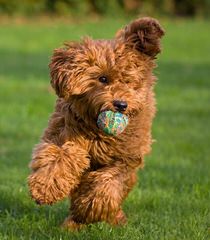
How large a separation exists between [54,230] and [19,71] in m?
14.9

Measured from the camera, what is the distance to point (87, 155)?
Result: 586cm

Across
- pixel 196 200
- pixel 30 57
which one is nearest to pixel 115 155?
pixel 196 200

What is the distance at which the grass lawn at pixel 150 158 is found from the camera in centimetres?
623

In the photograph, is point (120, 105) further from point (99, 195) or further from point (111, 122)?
point (99, 195)

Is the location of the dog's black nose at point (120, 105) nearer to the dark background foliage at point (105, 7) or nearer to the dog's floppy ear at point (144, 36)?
the dog's floppy ear at point (144, 36)

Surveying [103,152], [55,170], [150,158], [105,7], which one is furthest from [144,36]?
[105,7]

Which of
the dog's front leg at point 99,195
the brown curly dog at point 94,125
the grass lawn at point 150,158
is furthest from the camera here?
the grass lawn at point 150,158

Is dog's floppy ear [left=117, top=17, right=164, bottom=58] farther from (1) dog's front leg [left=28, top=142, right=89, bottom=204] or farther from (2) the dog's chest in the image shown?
(1) dog's front leg [left=28, top=142, right=89, bottom=204]

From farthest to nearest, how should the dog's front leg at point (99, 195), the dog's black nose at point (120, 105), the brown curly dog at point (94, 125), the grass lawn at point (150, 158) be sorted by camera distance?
the grass lawn at point (150, 158) → the dog's front leg at point (99, 195) → the brown curly dog at point (94, 125) → the dog's black nose at point (120, 105)

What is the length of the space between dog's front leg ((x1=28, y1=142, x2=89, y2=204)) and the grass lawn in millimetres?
504

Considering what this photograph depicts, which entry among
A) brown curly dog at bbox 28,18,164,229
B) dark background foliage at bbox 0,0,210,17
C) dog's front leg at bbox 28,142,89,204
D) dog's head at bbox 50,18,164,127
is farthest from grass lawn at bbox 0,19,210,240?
dark background foliage at bbox 0,0,210,17

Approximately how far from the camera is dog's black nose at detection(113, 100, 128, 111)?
17.9 ft

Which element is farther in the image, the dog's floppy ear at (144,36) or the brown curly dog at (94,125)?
the dog's floppy ear at (144,36)

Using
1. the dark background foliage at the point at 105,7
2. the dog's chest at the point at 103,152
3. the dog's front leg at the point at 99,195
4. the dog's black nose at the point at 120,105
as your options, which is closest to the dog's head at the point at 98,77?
the dog's black nose at the point at 120,105
